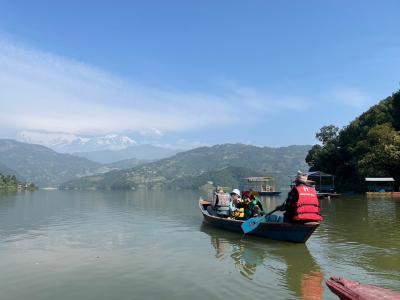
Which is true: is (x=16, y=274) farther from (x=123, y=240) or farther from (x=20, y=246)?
(x=123, y=240)

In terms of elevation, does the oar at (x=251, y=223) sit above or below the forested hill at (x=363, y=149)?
below

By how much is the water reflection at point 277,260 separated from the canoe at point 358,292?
10.8 ft

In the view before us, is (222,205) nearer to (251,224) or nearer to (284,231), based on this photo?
(251,224)

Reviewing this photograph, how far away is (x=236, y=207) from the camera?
2770 centimetres

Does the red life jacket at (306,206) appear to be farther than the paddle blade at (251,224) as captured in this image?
No

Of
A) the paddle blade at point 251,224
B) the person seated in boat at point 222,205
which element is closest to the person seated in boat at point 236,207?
the person seated in boat at point 222,205

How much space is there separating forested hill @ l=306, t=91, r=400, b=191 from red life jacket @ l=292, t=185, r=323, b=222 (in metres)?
61.2

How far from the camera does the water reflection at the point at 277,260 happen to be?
1347 cm

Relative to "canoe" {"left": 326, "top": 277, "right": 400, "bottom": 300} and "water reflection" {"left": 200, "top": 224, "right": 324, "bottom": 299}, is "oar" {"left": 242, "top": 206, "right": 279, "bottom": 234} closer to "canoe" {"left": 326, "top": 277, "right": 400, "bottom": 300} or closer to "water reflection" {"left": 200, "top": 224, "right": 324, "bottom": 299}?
"water reflection" {"left": 200, "top": 224, "right": 324, "bottom": 299}

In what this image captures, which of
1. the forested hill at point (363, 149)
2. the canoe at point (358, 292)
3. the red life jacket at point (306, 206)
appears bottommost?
the canoe at point (358, 292)

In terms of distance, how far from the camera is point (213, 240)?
23.6 m

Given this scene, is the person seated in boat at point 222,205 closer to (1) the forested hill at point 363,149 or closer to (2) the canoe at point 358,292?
(2) the canoe at point 358,292

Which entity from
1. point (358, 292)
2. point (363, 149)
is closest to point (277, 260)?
point (358, 292)

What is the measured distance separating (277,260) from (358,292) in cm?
917
